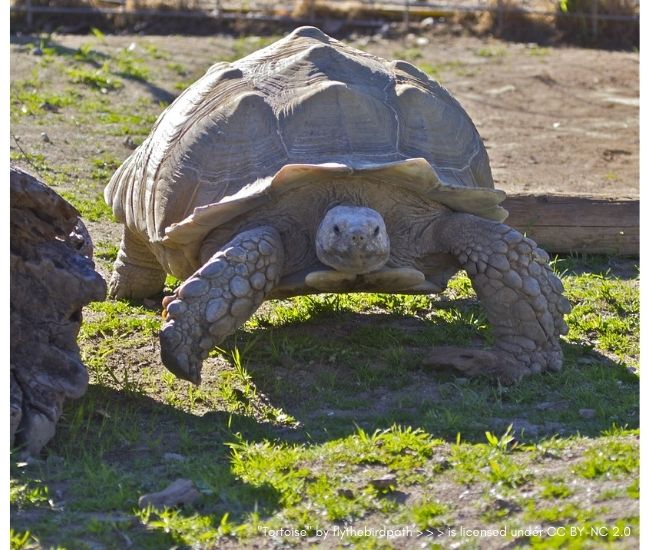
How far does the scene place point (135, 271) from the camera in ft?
19.6

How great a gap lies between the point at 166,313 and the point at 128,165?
62.5 inches

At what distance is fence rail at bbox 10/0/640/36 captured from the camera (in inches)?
501

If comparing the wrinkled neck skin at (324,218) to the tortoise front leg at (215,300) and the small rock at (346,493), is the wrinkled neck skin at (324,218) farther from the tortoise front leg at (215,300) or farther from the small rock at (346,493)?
the small rock at (346,493)

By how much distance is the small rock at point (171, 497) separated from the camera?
3.61 m

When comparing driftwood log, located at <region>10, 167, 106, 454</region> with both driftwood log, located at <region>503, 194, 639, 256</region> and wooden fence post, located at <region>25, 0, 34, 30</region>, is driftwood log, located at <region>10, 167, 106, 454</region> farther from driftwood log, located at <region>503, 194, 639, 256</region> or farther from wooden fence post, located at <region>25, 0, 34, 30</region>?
wooden fence post, located at <region>25, 0, 34, 30</region>

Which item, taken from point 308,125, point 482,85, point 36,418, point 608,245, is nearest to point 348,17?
point 482,85

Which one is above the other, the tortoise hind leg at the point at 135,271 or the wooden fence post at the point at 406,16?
the wooden fence post at the point at 406,16

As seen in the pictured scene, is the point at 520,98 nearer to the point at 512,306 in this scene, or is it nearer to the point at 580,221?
the point at 580,221

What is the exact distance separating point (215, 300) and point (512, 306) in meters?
1.22

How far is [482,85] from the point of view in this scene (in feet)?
36.3

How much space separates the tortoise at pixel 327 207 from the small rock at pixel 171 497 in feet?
3.31

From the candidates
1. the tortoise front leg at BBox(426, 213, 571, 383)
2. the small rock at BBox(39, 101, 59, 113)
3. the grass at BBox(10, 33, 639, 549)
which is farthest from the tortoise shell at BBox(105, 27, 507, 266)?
the small rock at BBox(39, 101, 59, 113)

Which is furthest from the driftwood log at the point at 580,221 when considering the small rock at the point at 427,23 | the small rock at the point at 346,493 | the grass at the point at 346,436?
the small rock at the point at 427,23

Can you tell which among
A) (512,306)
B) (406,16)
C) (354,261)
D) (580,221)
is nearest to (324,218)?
(354,261)
